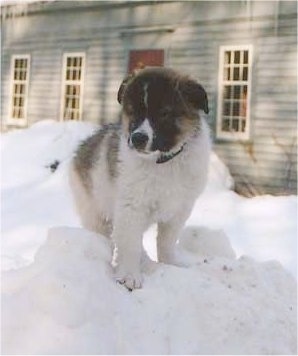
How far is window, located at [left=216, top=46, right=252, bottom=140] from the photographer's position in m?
12.9

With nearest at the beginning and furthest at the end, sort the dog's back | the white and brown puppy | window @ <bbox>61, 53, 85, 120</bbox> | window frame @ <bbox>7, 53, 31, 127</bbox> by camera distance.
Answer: the white and brown puppy
the dog's back
window @ <bbox>61, 53, 85, 120</bbox>
window frame @ <bbox>7, 53, 31, 127</bbox>

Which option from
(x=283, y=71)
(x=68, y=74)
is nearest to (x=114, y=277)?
(x=283, y=71)

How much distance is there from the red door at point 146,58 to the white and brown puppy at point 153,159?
11.0 meters

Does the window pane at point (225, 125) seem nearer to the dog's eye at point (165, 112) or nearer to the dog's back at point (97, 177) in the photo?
the dog's back at point (97, 177)

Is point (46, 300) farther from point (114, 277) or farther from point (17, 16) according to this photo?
point (17, 16)

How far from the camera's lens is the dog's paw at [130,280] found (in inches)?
116

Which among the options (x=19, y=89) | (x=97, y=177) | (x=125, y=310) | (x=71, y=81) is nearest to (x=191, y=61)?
(x=71, y=81)

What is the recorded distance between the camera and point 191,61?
1373cm

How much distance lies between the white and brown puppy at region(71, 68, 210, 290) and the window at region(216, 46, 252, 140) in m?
9.70

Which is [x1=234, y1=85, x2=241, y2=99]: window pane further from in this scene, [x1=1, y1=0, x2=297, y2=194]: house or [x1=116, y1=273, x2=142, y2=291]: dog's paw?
[x1=116, y1=273, x2=142, y2=291]: dog's paw

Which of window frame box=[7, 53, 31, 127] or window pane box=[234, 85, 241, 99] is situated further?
window frame box=[7, 53, 31, 127]

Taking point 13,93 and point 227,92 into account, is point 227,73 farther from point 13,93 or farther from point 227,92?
point 13,93

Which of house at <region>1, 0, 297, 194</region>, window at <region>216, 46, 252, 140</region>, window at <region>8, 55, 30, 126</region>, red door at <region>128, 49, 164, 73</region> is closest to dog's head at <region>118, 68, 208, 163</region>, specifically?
house at <region>1, 0, 297, 194</region>

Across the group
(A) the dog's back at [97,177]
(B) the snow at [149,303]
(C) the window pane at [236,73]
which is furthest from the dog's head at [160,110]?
(C) the window pane at [236,73]
